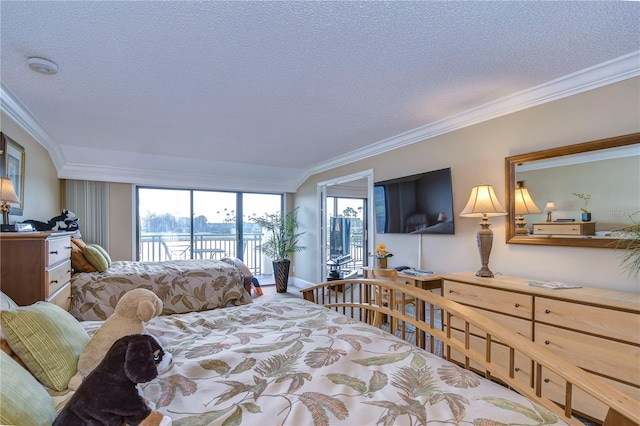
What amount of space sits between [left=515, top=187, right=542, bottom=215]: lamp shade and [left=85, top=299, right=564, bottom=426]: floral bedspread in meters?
1.89

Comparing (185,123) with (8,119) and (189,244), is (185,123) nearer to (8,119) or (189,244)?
(8,119)

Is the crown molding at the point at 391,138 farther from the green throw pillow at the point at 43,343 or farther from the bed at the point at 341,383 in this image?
the green throw pillow at the point at 43,343

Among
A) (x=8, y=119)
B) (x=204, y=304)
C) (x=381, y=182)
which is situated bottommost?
(x=204, y=304)

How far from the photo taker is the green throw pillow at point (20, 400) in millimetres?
697

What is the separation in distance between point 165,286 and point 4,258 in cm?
173

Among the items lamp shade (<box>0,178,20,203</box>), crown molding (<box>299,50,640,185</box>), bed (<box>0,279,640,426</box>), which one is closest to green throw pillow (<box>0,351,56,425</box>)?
bed (<box>0,279,640,426</box>)

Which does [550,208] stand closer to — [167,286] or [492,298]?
[492,298]

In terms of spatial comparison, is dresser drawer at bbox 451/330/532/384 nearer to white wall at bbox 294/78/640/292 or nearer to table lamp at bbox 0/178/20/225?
white wall at bbox 294/78/640/292

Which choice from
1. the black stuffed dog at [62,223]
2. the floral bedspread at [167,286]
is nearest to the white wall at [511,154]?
the floral bedspread at [167,286]

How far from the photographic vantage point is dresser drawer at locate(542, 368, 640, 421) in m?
1.72

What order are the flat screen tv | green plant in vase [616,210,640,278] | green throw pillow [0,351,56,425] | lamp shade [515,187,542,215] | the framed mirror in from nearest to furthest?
1. green throw pillow [0,351,56,425]
2. green plant in vase [616,210,640,278]
3. the framed mirror
4. lamp shade [515,187,542,215]
5. the flat screen tv

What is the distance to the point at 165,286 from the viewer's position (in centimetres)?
346

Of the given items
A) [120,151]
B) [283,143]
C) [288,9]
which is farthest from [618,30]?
[120,151]

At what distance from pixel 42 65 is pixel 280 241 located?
4.50m
